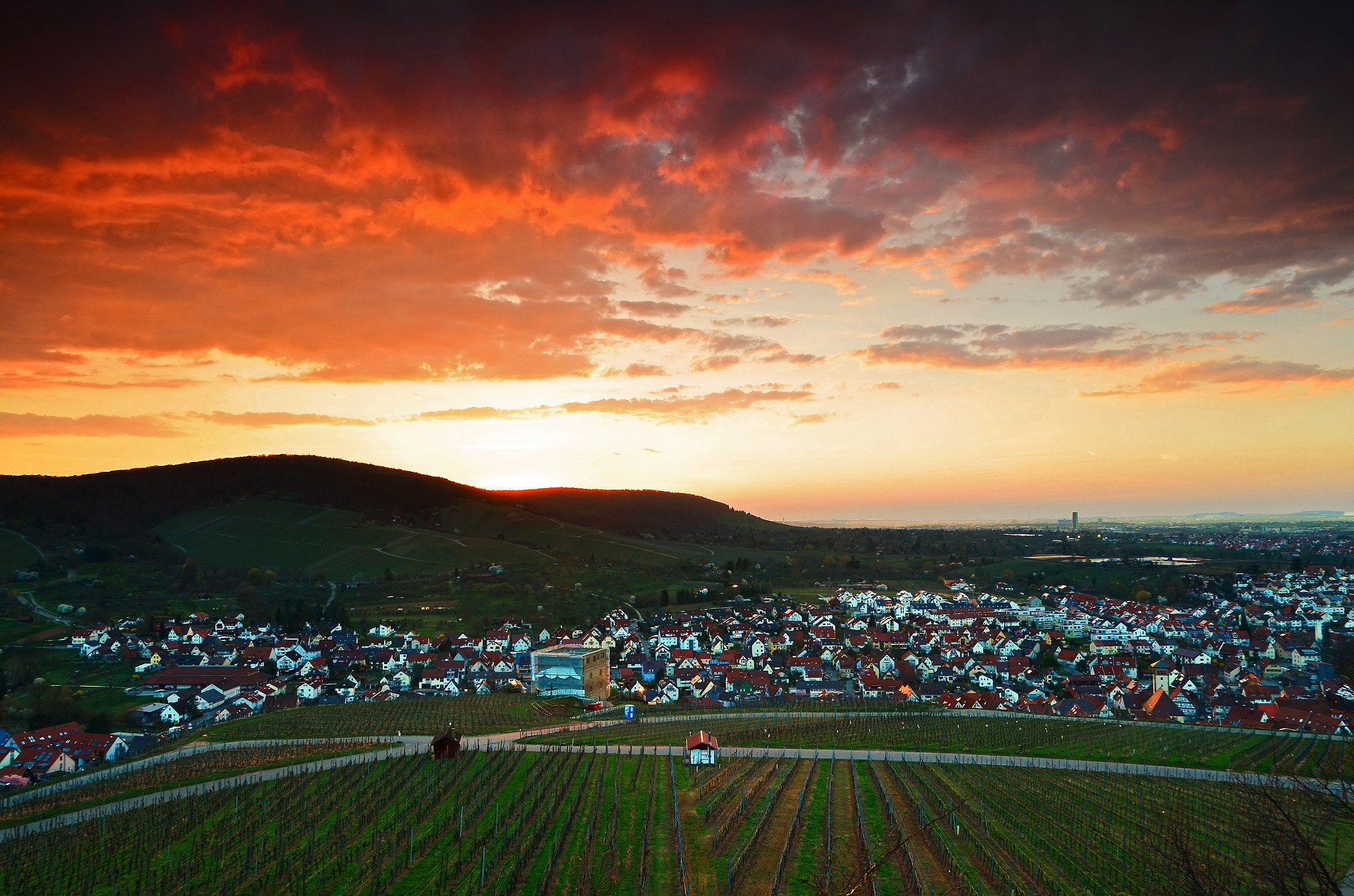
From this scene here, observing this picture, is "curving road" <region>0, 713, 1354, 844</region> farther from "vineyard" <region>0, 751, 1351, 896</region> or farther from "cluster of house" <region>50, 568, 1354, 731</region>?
"cluster of house" <region>50, 568, 1354, 731</region>

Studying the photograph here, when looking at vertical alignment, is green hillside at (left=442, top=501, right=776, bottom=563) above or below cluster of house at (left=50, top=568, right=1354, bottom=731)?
above

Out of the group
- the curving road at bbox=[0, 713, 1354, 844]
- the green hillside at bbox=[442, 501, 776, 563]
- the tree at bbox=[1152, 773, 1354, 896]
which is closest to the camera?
the tree at bbox=[1152, 773, 1354, 896]

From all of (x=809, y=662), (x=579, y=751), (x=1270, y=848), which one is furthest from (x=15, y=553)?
(x=1270, y=848)

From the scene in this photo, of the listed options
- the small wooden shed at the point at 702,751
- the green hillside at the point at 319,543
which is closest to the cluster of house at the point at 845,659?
the small wooden shed at the point at 702,751

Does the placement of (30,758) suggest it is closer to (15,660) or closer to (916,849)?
(15,660)

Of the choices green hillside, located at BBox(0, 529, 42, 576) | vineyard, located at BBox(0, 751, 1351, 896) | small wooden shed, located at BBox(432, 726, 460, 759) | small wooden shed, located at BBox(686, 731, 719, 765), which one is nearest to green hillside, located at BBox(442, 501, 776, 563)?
green hillside, located at BBox(0, 529, 42, 576)

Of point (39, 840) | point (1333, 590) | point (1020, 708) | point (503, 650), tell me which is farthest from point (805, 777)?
point (1333, 590)

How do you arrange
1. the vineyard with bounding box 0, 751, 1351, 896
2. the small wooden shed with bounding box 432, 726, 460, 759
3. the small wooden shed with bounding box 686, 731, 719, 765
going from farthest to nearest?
the small wooden shed with bounding box 432, 726, 460, 759 < the small wooden shed with bounding box 686, 731, 719, 765 < the vineyard with bounding box 0, 751, 1351, 896

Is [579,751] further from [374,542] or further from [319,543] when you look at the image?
[319,543]
